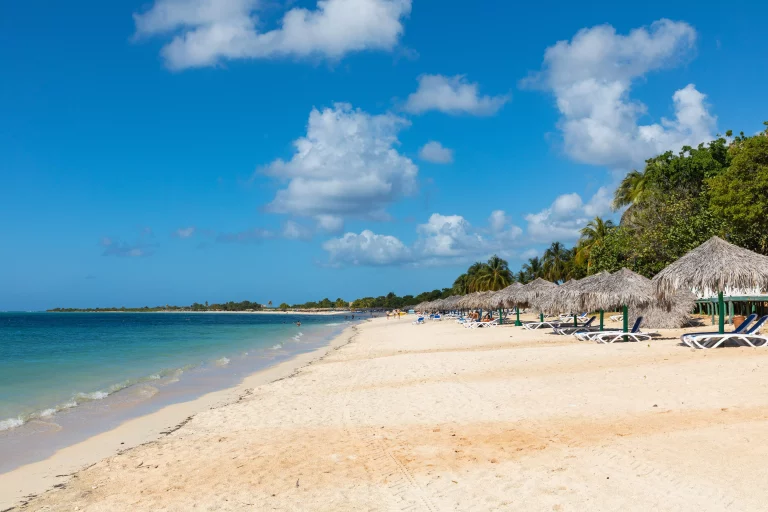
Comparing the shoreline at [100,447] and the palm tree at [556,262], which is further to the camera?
the palm tree at [556,262]

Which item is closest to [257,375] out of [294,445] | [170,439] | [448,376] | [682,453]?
[448,376]

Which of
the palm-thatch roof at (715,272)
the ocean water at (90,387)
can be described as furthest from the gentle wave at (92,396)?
the palm-thatch roof at (715,272)

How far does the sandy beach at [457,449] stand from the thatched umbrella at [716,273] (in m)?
2.84

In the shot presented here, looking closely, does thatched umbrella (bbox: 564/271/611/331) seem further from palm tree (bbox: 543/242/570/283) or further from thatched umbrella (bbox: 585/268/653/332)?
palm tree (bbox: 543/242/570/283)

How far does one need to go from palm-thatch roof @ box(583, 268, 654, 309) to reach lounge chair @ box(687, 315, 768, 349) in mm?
3519

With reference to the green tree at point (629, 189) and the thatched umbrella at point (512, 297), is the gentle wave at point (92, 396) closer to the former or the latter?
Answer: the thatched umbrella at point (512, 297)

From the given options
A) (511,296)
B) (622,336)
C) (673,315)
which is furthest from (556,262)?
(622,336)

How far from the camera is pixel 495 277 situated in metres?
60.9

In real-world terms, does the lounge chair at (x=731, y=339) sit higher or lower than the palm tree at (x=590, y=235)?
lower

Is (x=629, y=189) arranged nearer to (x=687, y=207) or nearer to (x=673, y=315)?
(x=687, y=207)

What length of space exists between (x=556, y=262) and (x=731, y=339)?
45.0 m

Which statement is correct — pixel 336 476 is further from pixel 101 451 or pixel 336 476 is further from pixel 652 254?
pixel 652 254

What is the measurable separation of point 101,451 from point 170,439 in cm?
87

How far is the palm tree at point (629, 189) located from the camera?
35344 millimetres
